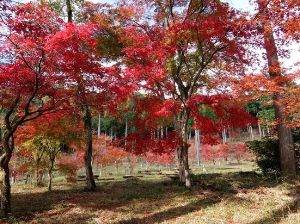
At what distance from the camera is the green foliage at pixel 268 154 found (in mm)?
18406

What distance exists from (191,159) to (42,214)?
53.5m

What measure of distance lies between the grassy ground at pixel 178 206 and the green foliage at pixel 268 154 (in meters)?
2.53

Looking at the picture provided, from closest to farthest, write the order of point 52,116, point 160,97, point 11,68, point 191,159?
point 11,68
point 52,116
point 160,97
point 191,159

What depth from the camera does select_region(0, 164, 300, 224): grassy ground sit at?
34.9 feet

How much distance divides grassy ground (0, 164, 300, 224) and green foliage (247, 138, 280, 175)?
2.53 m

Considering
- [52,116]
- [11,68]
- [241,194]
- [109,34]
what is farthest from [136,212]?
[109,34]

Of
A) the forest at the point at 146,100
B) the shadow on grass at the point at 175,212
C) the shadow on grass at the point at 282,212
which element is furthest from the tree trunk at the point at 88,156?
the shadow on grass at the point at 282,212

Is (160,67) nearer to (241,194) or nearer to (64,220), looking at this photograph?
(241,194)

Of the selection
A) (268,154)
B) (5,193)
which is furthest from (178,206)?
(268,154)

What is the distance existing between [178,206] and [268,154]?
840 centimetres

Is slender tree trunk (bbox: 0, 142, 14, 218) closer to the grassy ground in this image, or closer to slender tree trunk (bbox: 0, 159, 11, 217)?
slender tree trunk (bbox: 0, 159, 11, 217)

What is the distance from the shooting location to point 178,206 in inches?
499

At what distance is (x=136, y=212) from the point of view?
1220cm

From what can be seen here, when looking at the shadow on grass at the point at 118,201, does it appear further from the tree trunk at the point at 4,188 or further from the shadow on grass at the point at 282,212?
the tree trunk at the point at 4,188
